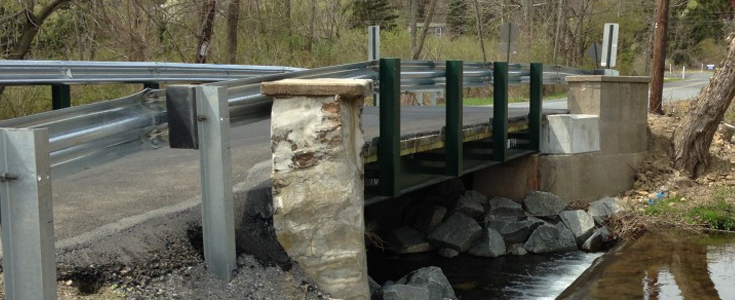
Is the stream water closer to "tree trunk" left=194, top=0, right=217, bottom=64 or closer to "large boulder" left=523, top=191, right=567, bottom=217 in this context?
"large boulder" left=523, top=191, right=567, bottom=217

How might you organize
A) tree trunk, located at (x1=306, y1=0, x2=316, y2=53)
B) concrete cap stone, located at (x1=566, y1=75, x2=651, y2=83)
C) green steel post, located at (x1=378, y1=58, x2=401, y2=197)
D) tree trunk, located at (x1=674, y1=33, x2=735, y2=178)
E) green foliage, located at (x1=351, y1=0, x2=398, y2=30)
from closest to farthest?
green steel post, located at (x1=378, y1=58, x2=401, y2=197) → concrete cap stone, located at (x1=566, y1=75, x2=651, y2=83) → tree trunk, located at (x1=674, y1=33, x2=735, y2=178) → tree trunk, located at (x1=306, y1=0, x2=316, y2=53) → green foliage, located at (x1=351, y1=0, x2=398, y2=30)

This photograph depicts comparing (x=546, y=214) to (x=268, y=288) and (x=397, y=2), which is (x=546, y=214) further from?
(x=397, y=2)

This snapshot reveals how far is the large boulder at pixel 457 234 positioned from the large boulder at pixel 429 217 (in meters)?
0.19

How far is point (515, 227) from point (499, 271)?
4.88 feet

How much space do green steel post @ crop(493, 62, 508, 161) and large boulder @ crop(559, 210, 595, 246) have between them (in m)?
1.41

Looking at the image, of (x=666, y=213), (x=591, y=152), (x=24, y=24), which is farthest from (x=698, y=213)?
(x=24, y=24)

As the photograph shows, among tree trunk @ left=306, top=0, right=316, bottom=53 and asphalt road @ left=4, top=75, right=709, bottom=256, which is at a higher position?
tree trunk @ left=306, top=0, right=316, bottom=53

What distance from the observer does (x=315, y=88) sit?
5.74m

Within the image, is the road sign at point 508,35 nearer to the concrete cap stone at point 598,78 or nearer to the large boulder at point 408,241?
the concrete cap stone at point 598,78

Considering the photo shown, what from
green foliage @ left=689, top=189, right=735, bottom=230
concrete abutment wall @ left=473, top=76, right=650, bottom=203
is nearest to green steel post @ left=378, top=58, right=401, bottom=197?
concrete abutment wall @ left=473, top=76, right=650, bottom=203

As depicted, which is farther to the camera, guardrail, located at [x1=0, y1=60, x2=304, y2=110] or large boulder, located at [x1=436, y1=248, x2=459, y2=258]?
large boulder, located at [x1=436, y1=248, x2=459, y2=258]

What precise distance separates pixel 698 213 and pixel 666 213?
1.45 ft

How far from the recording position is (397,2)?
196 feet

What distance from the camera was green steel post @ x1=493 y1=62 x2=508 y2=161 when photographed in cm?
1163
